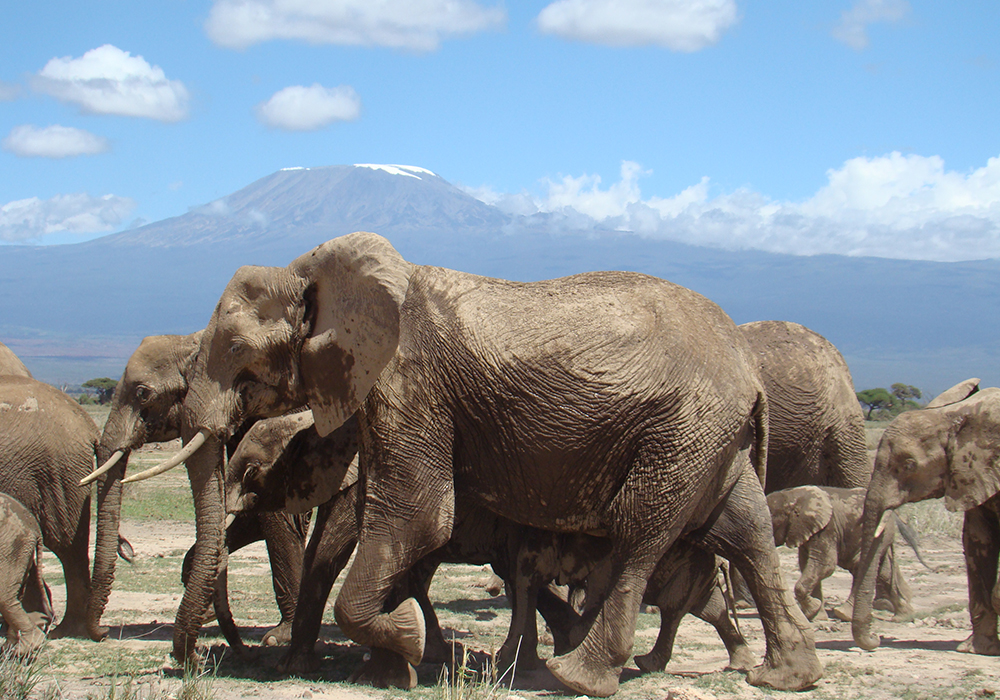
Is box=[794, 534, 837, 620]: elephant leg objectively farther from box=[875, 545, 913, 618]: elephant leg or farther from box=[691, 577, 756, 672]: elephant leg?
box=[691, 577, 756, 672]: elephant leg

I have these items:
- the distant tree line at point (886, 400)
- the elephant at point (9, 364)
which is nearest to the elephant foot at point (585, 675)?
the elephant at point (9, 364)

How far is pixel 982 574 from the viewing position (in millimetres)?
9070

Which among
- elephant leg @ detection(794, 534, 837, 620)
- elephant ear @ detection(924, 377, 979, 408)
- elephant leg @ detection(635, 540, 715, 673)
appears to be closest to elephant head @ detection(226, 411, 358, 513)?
elephant leg @ detection(635, 540, 715, 673)

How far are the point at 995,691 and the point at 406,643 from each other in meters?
4.10

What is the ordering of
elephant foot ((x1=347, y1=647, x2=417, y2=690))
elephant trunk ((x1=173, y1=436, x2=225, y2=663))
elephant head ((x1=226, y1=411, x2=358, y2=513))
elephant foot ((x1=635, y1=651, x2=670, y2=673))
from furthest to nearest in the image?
elephant head ((x1=226, y1=411, x2=358, y2=513)) → elephant foot ((x1=635, y1=651, x2=670, y2=673)) → elephant foot ((x1=347, y1=647, x2=417, y2=690)) → elephant trunk ((x1=173, y1=436, x2=225, y2=663))

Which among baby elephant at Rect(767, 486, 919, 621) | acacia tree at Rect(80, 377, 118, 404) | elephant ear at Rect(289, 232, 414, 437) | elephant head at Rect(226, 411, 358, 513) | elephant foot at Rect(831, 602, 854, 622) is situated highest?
elephant ear at Rect(289, 232, 414, 437)

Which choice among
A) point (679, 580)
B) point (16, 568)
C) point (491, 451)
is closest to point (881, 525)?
point (679, 580)

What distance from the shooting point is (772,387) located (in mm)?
10617

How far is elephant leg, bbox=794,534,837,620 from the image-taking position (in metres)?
10.2

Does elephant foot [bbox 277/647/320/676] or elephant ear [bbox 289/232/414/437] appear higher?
elephant ear [bbox 289/232/414/437]

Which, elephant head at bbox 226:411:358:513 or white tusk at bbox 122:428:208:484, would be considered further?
elephant head at bbox 226:411:358:513

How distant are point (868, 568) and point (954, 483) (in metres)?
1.04

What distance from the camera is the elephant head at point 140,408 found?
861 cm

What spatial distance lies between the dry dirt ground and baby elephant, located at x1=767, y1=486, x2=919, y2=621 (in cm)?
54
